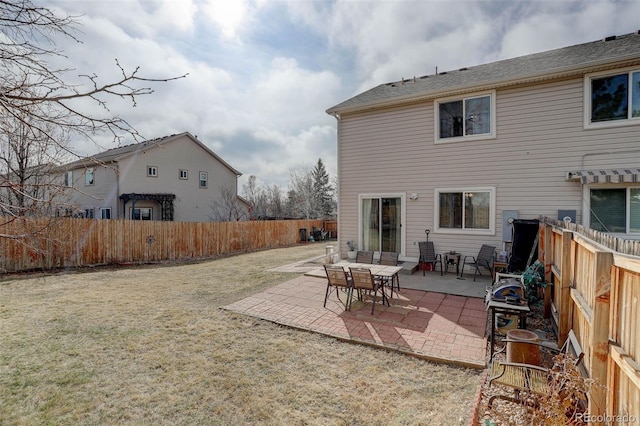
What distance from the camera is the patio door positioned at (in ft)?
32.8

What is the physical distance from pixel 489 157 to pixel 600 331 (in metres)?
7.46

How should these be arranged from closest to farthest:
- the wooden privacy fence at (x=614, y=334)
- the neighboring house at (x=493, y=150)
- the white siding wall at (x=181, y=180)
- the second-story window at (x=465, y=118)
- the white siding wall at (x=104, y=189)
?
the wooden privacy fence at (x=614, y=334) → the neighboring house at (x=493, y=150) → the second-story window at (x=465, y=118) → the white siding wall at (x=104, y=189) → the white siding wall at (x=181, y=180)

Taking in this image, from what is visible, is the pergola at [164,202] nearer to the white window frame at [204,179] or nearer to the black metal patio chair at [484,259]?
the white window frame at [204,179]

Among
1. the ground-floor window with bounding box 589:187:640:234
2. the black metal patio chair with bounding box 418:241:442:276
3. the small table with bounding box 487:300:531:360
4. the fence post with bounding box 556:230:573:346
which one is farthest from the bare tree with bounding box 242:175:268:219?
the fence post with bounding box 556:230:573:346

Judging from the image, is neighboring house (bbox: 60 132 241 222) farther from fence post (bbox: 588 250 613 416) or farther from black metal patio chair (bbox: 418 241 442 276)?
fence post (bbox: 588 250 613 416)

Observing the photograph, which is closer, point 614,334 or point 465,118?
point 614,334

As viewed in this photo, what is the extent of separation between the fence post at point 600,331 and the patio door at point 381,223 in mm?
7710

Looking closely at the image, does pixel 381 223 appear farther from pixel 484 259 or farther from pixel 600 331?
pixel 600 331

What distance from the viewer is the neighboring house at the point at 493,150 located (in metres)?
7.25

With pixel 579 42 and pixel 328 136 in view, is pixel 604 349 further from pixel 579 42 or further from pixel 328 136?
pixel 328 136

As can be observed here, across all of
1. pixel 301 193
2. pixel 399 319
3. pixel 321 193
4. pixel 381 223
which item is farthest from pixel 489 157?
pixel 321 193

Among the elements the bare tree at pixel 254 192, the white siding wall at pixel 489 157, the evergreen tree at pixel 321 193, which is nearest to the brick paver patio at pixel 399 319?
the white siding wall at pixel 489 157

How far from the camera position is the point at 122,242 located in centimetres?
1230

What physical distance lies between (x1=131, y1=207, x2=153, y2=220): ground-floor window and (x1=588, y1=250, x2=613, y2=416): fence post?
2231 cm
